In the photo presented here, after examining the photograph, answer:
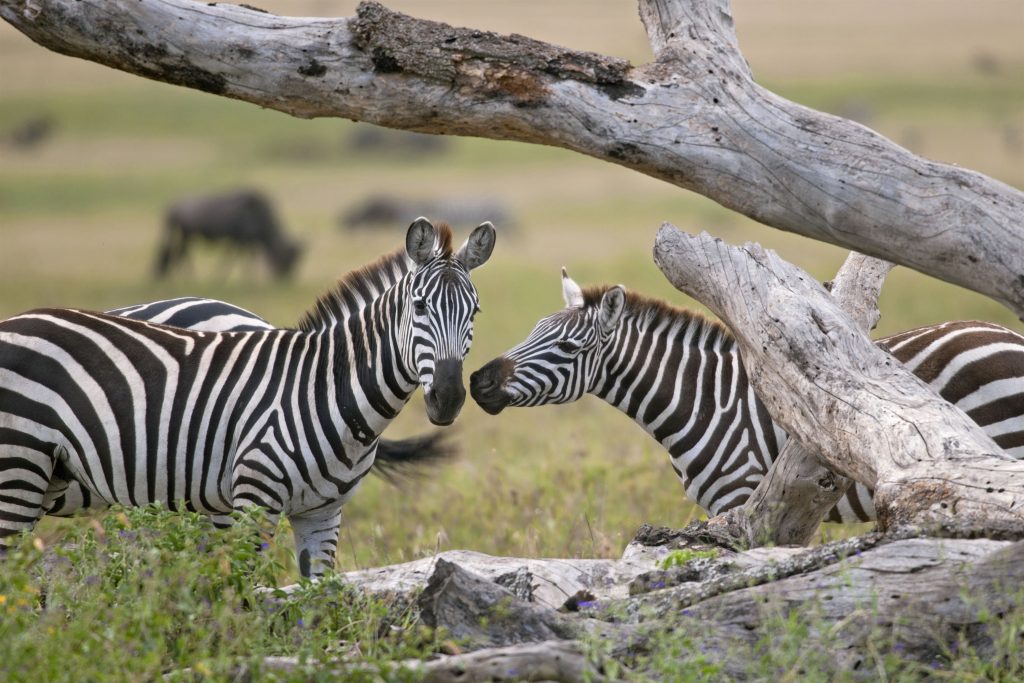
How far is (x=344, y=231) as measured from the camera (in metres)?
31.0

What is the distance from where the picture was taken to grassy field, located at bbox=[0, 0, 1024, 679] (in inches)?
318

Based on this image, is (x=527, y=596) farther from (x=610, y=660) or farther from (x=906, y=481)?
(x=906, y=481)

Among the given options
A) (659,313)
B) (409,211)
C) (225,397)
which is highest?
(409,211)

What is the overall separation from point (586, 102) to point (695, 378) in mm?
2248

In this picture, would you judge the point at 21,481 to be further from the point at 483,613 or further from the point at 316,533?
the point at 483,613

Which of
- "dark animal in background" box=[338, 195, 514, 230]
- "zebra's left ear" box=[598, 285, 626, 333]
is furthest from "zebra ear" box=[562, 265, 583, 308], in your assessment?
"dark animal in background" box=[338, 195, 514, 230]

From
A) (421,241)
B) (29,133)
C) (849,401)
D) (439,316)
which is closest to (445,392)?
(439,316)

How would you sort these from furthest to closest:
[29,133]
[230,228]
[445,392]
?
[29,133] → [230,228] → [445,392]

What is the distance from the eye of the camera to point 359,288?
5.82 metres

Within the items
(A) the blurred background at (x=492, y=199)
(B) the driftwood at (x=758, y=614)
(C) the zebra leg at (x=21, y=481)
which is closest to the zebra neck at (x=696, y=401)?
(A) the blurred background at (x=492, y=199)

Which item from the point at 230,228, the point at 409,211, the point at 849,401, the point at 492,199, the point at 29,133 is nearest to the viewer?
the point at 849,401

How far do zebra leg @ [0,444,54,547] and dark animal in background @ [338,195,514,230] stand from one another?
25216 mm

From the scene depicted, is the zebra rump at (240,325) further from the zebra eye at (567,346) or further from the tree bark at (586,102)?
the tree bark at (586,102)

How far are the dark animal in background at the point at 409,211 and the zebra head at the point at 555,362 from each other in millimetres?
24032
